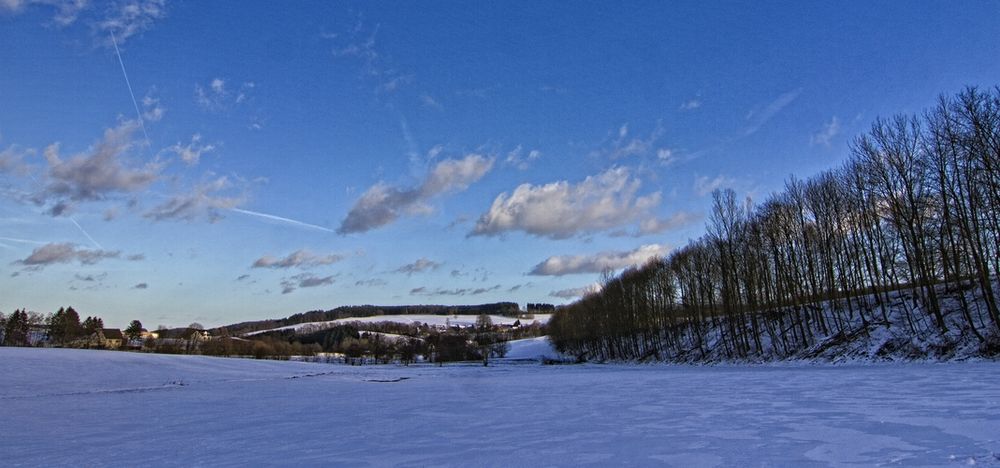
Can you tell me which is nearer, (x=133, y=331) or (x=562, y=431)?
(x=562, y=431)

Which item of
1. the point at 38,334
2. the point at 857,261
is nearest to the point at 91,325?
the point at 38,334

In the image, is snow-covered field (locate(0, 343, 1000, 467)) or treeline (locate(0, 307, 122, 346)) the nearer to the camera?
snow-covered field (locate(0, 343, 1000, 467))

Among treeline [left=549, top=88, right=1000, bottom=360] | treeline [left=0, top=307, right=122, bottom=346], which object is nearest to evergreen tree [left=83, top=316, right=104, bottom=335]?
treeline [left=0, top=307, right=122, bottom=346]

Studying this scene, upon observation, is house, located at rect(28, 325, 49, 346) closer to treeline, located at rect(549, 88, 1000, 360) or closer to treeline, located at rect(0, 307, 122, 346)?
treeline, located at rect(0, 307, 122, 346)

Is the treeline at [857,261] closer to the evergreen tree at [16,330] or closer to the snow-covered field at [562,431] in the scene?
the snow-covered field at [562,431]

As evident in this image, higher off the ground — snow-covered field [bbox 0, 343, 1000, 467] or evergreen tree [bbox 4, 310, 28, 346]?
evergreen tree [bbox 4, 310, 28, 346]

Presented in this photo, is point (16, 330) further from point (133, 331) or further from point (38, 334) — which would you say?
point (133, 331)

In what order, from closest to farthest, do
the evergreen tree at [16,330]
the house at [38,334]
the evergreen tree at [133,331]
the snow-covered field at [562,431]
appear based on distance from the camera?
the snow-covered field at [562,431]
the evergreen tree at [16,330]
the house at [38,334]
the evergreen tree at [133,331]

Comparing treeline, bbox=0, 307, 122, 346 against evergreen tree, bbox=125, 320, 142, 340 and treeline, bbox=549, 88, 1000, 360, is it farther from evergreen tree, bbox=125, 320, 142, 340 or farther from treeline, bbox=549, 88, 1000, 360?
treeline, bbox=549, 88, 1000, 360

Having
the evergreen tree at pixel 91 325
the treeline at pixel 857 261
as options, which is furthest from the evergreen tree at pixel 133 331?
the treeline at pixel 857 261

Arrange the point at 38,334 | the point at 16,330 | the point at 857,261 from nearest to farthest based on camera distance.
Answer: the point at 857,261, the point at 16,330, the point at 38,334

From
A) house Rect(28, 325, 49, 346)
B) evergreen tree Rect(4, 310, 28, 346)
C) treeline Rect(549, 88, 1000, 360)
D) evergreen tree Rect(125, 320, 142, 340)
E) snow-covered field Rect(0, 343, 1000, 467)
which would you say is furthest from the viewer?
evergreen tree Rect(125, 320, 142, 340)

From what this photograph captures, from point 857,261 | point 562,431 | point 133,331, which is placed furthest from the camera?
point 133,331

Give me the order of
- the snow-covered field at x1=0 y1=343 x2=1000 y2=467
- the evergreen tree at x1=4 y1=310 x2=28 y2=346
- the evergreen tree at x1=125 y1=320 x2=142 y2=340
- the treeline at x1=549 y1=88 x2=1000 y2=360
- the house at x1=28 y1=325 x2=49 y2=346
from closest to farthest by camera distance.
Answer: the snow-covered field at x1=0 y1=343 x2=1000 y2=467, the treeline at x1=549 y1=88 x2=1000 y2=360, the evergreen tree at x1=4 y1=310 x2=28 y2=346, the house at x1=28 y1=325 x2=49 y2=346, the evergreen tree at x1=125 y1=320 x2=142 y2=340
